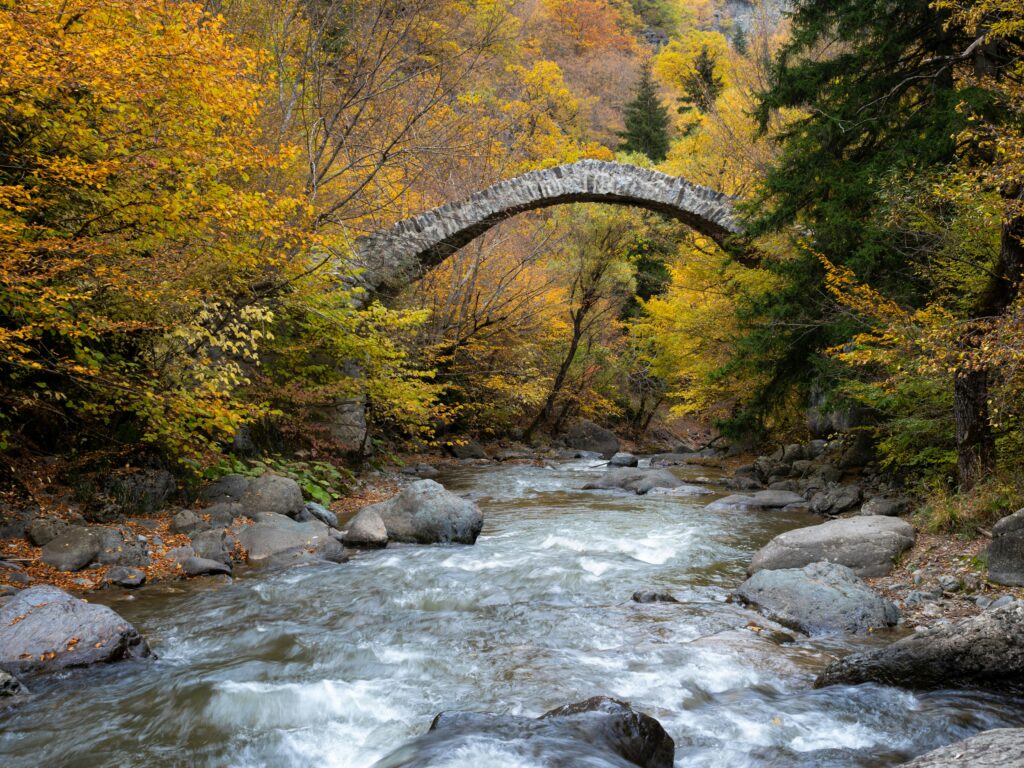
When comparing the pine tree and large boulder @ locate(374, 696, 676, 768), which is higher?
the pine tree

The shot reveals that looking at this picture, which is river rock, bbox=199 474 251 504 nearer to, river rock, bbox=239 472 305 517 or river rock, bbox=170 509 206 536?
river rock, bbox=239 472 305 517

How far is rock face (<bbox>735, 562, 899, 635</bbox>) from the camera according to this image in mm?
5270

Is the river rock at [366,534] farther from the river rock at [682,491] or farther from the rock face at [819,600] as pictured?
the river rock at [682,491]

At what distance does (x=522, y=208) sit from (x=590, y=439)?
9.68 metres

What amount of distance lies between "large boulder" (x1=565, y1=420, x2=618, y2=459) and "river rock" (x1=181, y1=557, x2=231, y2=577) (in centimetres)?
1629

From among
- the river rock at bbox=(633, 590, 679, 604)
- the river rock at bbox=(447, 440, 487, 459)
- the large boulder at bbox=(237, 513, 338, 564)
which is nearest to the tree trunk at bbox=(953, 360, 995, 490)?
the river rock at bbox=(633, 590, 679, 604)

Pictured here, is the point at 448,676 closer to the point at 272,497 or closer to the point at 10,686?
the point at 10,686

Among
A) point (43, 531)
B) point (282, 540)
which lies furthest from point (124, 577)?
point (282, 540)

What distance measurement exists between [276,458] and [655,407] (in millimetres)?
17068

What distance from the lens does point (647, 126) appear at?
33.0 m

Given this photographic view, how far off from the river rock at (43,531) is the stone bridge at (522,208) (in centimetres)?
829

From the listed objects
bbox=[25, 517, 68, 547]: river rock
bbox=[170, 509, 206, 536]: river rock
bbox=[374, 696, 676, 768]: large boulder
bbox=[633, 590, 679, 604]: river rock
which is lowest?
bbox=[633, 590, 679, 604]: river rock

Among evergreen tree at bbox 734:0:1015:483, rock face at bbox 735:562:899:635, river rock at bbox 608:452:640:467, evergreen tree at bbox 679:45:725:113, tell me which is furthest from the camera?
evergreen tree at bbox 679:45:725:113

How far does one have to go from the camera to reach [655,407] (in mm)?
25281
